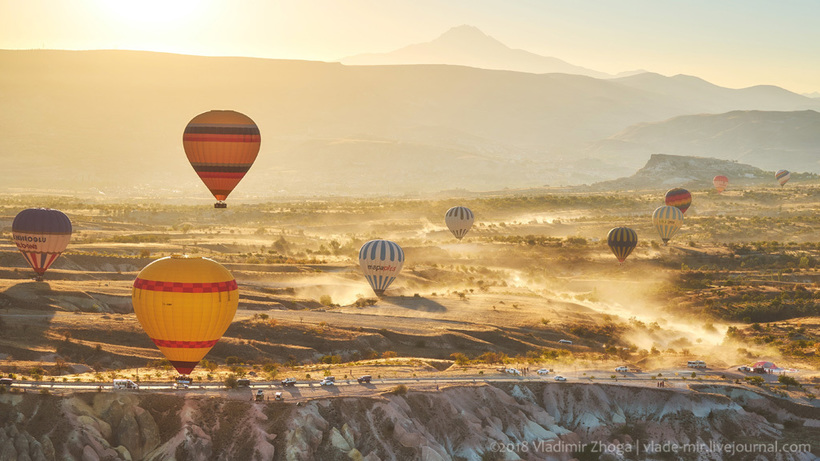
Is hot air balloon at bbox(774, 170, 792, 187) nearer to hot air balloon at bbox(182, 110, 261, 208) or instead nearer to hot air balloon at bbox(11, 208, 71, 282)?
hot air balloon at bbox(11, 208, 71, 282)

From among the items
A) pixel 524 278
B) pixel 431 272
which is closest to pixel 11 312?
pixel 431 272

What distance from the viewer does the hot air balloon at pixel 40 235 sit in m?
63.2

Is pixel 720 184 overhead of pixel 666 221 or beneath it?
overhead

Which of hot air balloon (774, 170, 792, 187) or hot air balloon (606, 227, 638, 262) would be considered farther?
hot air balloon (774, 170, 792, 187)

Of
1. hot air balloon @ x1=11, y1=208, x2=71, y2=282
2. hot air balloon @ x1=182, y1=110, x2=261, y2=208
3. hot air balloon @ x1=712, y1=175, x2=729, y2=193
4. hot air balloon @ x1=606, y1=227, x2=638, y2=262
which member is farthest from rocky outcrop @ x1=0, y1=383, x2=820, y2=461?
hot air balloon @ x1=712, y1=175, x2=729, y2=193

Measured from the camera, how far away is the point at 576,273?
90.0 meters

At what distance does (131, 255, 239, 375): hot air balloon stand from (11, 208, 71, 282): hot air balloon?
27690 mm

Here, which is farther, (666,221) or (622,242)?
(666,221)

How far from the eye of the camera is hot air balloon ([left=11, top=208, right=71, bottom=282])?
63250 millimetres

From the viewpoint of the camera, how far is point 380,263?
232ft

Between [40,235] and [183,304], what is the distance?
97.3 feet

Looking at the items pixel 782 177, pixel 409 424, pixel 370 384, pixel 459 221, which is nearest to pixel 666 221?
pixel 459 221

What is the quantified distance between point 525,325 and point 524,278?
24.5m

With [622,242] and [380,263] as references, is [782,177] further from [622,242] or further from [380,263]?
[380,263]
